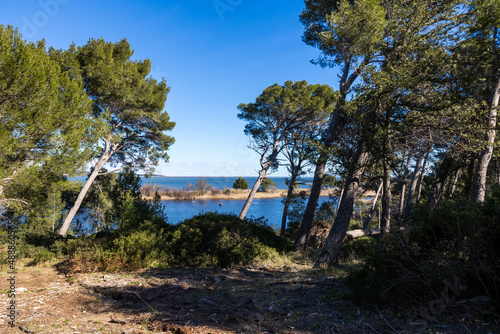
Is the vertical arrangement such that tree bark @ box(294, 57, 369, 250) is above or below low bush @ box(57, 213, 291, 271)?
above

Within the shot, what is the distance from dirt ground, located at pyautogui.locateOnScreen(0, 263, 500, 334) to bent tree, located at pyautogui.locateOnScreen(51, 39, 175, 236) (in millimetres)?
7555

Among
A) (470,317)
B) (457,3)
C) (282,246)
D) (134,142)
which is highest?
(457,3)

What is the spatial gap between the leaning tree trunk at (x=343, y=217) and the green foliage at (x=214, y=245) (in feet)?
5.57

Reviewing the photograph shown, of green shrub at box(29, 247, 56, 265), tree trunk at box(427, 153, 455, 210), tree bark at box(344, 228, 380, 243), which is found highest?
tree trunk at box(427, 153, 455, 210)

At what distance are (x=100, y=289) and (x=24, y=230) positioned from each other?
7.01 m

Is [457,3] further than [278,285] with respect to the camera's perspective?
Yes

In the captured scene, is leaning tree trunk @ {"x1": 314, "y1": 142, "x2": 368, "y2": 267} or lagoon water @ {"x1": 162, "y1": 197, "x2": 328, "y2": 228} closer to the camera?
leaning tree trunk @ {"x1": 314, "y1": 142, "x2": 368, "y2": 267}

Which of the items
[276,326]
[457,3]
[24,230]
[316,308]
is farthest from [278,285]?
[24,230]

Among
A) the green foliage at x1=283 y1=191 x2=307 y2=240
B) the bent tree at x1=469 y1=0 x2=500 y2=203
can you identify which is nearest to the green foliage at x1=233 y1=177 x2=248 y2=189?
the green foliage at x1=283 y1=191 x2=307 y2=240

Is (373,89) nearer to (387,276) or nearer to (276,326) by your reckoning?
(387,276)

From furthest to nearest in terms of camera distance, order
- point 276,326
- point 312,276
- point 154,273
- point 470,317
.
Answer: point 154,273 < point 312,276 < point 276,326 < point 470,317

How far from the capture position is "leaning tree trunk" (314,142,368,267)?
7407 mm

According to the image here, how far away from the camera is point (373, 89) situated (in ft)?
21.8

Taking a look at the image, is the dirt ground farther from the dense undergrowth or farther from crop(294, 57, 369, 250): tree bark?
crop(294, 57, 369, 250): tree bark
